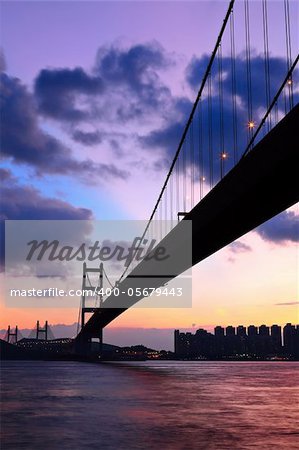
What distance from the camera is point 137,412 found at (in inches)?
669

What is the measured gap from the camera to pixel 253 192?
58.5ft

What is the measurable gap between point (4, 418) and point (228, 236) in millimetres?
10993

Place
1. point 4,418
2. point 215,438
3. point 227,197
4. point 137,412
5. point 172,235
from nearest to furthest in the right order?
point 215,438 < point 4,418 < point 137,412 < point 227,197 < point 172,235

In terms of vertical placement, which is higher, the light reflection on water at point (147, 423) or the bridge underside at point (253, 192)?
the bridge underside at point (253, 192)

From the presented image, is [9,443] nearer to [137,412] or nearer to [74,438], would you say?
[74,438]

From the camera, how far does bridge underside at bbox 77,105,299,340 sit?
1492 cm

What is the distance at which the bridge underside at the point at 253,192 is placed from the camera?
48.9 ft

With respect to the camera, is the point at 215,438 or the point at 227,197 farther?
the point at 227,197

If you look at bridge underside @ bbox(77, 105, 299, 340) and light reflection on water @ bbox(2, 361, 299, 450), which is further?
bridge underside @ bbox(77, 105, 299, 340)

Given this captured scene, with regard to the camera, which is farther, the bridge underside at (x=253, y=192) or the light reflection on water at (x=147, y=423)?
the bridge underside at (x=253, y=192)

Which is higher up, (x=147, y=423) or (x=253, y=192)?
(x=253, y=192)

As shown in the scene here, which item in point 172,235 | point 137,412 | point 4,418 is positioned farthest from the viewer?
point 172,235

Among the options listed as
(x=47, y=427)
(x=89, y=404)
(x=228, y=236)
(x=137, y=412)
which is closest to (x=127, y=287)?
(x=228, y=236)

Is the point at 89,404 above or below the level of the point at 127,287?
below
